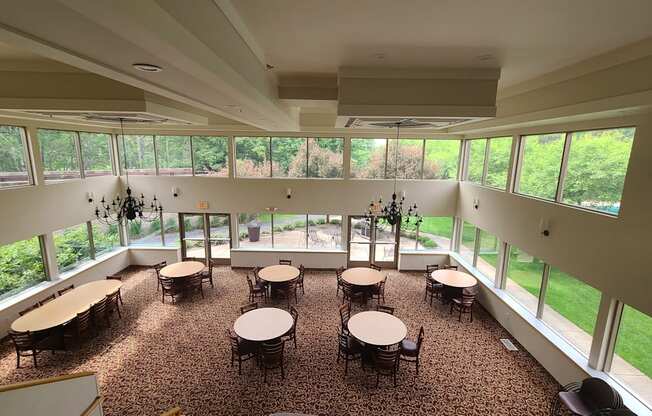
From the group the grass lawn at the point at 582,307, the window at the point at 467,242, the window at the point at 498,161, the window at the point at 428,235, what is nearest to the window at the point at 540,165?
the window at the point at 498,161

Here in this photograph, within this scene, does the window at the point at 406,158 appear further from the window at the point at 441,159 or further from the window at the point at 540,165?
the window at the point at 540,165

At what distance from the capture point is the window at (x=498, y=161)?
24.3 ft

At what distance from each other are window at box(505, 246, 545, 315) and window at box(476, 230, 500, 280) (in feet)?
1.61

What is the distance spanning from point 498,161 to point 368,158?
12.4 feet

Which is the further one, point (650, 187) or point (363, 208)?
point (363, 208)

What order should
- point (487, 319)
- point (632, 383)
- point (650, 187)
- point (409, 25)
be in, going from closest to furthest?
1. point (409, 25)
2. point (650, 187)
3. point (632, 383)
4. point (487, 319)

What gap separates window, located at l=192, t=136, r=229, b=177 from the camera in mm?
9750

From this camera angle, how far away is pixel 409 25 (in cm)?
272

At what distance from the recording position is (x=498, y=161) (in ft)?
25.6

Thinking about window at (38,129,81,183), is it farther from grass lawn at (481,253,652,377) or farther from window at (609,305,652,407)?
window at (609,305,652,407)

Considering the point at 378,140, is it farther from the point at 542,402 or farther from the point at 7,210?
the point at 7,210

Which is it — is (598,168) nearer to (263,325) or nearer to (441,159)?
(441,159)

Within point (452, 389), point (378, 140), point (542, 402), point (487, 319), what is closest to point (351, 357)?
point (452, 389)

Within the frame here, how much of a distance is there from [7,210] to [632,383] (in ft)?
40.2
